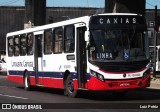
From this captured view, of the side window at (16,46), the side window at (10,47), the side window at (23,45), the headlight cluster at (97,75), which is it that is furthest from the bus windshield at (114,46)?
the side window at (10,47)

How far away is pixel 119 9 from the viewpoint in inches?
1195

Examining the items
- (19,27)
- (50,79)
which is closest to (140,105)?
(50,79)

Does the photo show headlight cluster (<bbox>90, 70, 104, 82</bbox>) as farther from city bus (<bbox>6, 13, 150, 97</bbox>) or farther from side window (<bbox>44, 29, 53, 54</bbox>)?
side window (<bbox>44, 29, 53, 54</bbox>)

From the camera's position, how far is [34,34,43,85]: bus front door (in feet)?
77.5

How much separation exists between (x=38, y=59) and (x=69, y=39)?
425 cm

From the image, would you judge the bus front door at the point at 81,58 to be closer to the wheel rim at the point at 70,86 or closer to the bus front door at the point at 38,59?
the wheel rim at the point at 70,86

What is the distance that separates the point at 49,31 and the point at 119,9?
→ 9.10 meters

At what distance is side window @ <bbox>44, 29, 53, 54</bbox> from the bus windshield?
166 inches

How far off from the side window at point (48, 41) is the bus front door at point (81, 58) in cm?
305

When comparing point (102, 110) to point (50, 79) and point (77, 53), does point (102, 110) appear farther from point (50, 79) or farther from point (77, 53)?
point (50, 79)

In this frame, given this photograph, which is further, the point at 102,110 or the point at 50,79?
the point at 50,79

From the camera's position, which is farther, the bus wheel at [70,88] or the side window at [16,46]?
the side window at [16,46]

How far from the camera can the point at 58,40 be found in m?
21.2

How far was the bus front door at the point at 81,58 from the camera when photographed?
1880 centimetres
